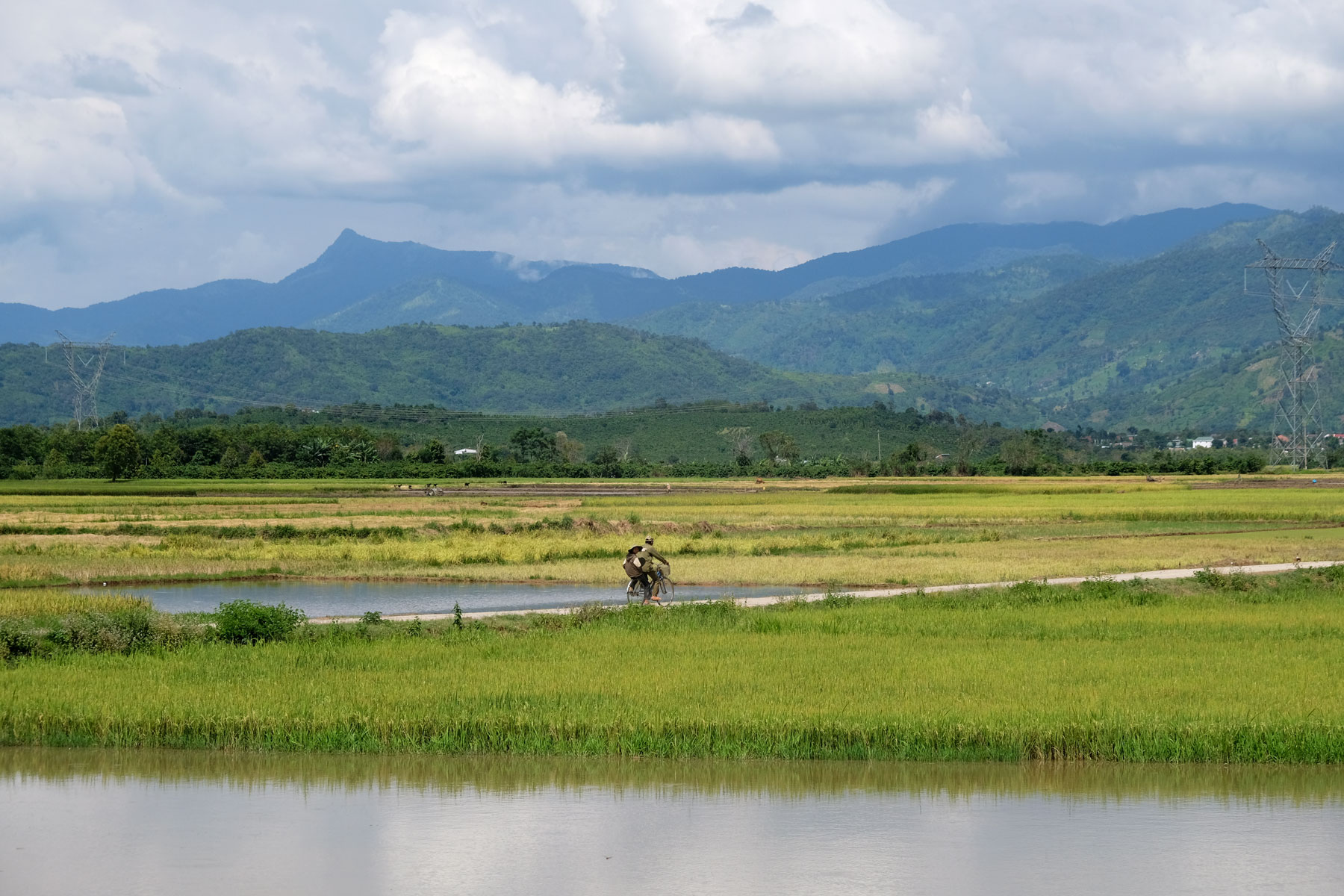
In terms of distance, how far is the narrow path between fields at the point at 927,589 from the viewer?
27.9 meters

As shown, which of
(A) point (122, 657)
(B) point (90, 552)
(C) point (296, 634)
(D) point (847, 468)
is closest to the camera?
(A) point (122, 657)

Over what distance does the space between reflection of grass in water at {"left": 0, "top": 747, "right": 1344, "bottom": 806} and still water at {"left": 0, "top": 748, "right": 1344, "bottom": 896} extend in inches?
1.5

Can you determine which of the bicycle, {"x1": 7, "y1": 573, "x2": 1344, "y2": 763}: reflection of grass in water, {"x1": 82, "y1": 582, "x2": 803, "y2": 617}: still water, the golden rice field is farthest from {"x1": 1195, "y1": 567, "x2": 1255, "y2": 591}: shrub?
the bicycle

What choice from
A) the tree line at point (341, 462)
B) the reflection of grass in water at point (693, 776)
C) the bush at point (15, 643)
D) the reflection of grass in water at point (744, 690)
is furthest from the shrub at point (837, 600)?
the tree line at point (341, 462)

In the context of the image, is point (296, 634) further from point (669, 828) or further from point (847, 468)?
point (847, 468)

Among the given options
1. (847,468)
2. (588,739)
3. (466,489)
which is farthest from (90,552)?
(847,468)

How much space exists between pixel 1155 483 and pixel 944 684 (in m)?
83.6

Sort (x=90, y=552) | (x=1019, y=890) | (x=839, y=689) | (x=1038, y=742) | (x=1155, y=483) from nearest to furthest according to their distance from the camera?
(x=1019, y=890), (x=1038, y=742), (x=839, y=689), (x=90, y=552), (x=1155, y=483)

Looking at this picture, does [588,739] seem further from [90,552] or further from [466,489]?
[466,489]

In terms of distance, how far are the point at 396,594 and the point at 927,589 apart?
1302 centimetres

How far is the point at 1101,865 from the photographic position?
1343 centimetres

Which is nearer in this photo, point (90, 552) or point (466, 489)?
point (90, 552)

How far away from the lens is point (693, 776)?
16.9 meters

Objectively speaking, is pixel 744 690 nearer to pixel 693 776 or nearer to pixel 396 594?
pixel 693 776
